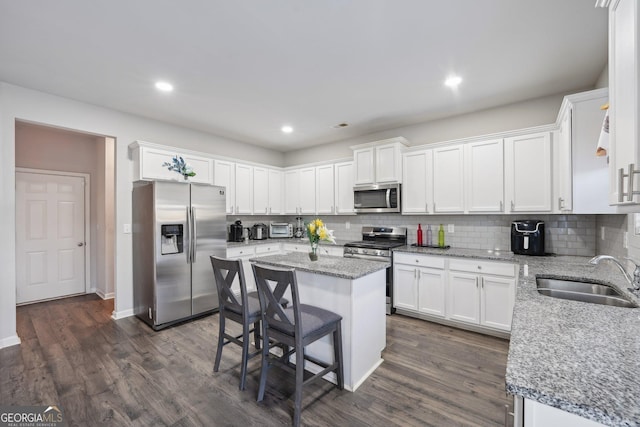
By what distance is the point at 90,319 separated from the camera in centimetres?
371

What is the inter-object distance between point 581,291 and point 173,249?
399 cm

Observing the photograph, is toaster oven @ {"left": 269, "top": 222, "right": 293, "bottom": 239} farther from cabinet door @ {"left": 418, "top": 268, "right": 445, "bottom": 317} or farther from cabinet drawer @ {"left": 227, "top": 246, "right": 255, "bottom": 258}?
cabinet door @ {"left": 418, "top": 268, "right": 445, "bottom": 317}

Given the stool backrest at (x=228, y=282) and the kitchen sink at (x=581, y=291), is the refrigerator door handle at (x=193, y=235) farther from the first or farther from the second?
the kitchen sink at (x=581, y=291)

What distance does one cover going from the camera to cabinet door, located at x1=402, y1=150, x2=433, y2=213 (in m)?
3.86

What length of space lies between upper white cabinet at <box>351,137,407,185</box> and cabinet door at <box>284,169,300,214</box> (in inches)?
52.7

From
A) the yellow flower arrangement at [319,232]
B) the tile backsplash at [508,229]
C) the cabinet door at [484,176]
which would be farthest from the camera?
the cabinet door at [484,176]

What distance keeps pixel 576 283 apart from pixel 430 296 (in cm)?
161

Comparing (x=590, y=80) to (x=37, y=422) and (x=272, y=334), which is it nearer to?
(x=272, y=334)

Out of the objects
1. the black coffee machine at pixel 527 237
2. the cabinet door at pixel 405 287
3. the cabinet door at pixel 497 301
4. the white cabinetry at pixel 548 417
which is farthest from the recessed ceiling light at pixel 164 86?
the black coffee machine at pixel 527 237

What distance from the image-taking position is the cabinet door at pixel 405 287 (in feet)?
11.8

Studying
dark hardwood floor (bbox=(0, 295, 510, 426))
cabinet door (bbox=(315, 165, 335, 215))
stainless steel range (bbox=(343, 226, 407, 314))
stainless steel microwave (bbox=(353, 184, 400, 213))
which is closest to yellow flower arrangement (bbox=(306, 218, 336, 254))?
dark hardwood floor (bbox=(0, 295, 510, 426))

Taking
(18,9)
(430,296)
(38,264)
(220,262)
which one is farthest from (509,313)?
(38,264)

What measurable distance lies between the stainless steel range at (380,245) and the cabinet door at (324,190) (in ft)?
2.39

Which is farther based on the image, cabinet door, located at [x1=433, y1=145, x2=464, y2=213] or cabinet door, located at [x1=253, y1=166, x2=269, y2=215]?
cabinet door, located at [x1=253, y1=166, x2=269, y2=215]
